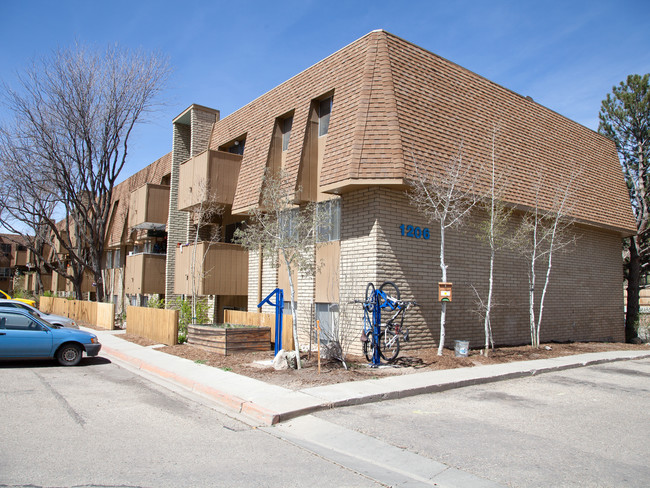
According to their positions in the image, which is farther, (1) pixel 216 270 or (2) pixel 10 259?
(2) pixel 10 259

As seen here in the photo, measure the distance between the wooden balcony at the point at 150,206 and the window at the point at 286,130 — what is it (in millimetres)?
9372

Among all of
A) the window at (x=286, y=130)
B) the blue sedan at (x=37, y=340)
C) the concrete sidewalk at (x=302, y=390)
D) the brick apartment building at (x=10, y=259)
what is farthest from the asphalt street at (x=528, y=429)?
the brick apartment building at (x=10, y=259)

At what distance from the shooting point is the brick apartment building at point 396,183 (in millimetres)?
12703

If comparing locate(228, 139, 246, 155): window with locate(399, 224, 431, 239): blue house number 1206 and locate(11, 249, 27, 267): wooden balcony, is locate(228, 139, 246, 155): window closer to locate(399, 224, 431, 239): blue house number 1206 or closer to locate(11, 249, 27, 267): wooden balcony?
locate(399, 224, 431, 239): blue house number 1206

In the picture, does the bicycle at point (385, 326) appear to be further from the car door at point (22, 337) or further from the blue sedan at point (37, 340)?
the car door at point (22, 337)

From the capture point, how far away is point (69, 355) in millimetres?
12367

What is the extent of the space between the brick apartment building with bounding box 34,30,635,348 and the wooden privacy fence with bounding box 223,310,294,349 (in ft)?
3.76

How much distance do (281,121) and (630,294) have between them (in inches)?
676

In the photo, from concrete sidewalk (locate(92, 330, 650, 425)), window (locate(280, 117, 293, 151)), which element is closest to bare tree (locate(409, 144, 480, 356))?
concrete sidewalk (locate(92, 330, 650, 425))

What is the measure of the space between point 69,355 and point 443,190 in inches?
391

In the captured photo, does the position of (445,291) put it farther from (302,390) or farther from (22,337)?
(22,337)

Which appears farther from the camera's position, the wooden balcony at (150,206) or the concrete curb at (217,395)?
the wooden balcony at (150,206)

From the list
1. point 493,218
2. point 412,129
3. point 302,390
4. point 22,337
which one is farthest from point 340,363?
point 22,337

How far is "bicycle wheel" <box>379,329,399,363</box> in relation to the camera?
11.1 m
